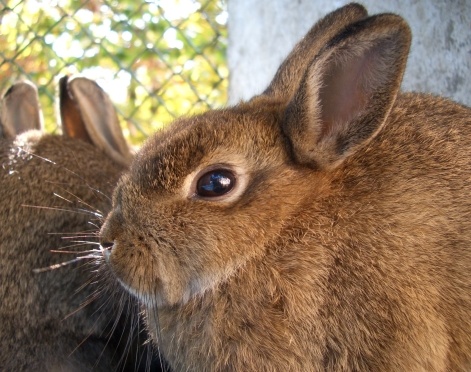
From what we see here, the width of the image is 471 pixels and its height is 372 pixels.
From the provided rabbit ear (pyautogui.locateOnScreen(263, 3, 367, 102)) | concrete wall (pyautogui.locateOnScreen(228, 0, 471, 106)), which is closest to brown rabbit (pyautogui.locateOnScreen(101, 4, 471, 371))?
rabbit ear (pyautogui.locateOnScreen(263, 3, 367, 102))

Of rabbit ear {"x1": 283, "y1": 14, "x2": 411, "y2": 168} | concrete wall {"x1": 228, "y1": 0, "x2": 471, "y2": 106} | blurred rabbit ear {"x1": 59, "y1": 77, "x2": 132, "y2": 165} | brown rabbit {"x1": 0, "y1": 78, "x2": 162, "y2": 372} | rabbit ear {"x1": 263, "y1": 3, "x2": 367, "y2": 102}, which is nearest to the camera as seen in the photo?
rabbit ear {"x1": 283, "y1": 14, "x2": 411, "y2": 168}

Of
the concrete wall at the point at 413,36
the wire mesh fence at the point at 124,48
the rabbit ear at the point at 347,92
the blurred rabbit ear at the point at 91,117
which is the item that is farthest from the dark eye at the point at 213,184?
the wire mesh fence at the point at 124,48

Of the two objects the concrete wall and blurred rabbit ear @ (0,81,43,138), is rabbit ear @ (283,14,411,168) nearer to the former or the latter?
the concrete wall

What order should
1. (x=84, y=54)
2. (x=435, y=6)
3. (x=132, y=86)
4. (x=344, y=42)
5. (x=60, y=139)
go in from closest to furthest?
(x=344, y=42) < (x=435, y=6) < (x=60, y=139) < (x=84, y=54) < (x=132, y=86)

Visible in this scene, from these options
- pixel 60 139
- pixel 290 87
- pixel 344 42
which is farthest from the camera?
pixel 60 139

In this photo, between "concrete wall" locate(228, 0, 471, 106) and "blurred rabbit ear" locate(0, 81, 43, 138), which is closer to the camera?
"concrete wall" locate(228, 0, 471, 106)

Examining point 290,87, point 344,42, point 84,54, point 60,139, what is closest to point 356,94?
point 344,42

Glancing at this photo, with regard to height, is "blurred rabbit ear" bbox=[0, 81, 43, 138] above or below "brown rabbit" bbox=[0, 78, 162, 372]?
above

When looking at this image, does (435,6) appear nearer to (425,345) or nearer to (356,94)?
(356,94)
